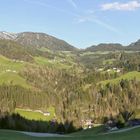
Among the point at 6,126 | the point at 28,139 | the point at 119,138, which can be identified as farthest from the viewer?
the point at 6,126

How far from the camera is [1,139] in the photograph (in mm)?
26766

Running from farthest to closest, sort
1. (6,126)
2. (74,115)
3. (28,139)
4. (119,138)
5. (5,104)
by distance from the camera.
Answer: (74,115), (5,104), (6,126), (28,139), (119,138)

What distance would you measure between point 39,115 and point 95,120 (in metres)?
31.0

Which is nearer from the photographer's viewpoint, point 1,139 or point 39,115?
point 1,139

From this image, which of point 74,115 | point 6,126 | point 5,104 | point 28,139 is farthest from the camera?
point 74,115

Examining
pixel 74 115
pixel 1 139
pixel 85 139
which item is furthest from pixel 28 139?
pixel 74 115

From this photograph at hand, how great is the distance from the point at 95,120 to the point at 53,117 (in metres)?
26.4

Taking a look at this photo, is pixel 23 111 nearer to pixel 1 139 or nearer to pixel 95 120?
pixel 95 120

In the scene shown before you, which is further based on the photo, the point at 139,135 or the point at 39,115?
the point at 39,115

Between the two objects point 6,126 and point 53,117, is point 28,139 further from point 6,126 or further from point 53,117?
point 53,117

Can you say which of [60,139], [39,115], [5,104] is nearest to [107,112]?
[39,115]

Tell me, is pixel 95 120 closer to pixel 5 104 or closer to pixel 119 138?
pixel 5 104

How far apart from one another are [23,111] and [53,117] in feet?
49.0

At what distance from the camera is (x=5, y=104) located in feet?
561
